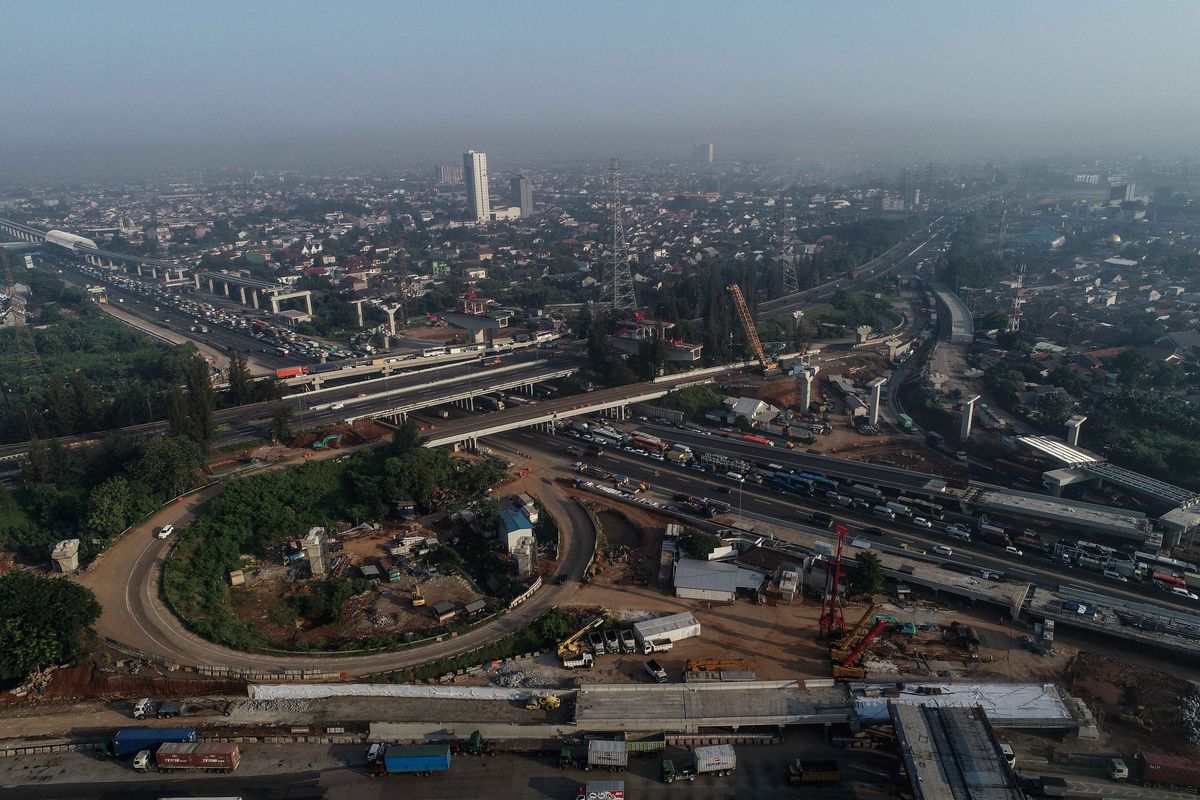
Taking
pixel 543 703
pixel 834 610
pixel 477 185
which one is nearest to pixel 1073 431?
pixel 834 610

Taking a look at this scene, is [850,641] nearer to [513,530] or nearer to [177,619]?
[513,530]

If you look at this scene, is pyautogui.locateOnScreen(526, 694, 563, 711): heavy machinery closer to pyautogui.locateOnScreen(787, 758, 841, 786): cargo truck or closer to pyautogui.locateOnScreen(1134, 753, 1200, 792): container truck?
pyautogui.locateOnScreen(787, 758, 841, 786): cargo truck

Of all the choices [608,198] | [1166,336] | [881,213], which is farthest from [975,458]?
[608,198]

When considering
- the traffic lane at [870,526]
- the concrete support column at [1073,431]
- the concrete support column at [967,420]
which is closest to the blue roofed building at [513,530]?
the traffic lane at [870,526]

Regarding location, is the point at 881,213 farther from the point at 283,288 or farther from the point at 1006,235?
the point at 283,288

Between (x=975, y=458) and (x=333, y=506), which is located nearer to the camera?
(x=333, y=506)

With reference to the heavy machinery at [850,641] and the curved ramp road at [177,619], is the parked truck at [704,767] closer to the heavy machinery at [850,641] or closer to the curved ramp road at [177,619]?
the heavy machinery at [850,641]
